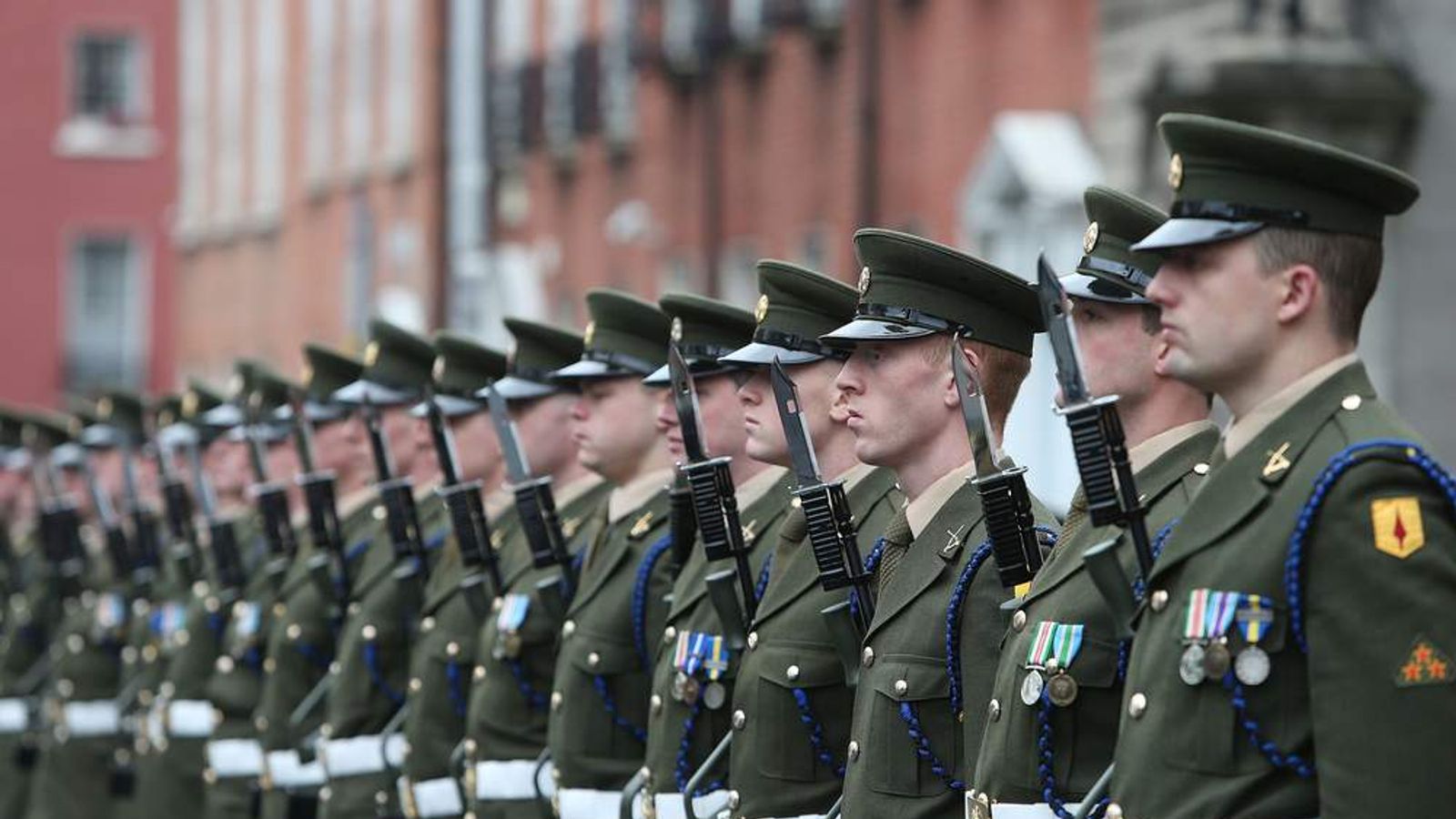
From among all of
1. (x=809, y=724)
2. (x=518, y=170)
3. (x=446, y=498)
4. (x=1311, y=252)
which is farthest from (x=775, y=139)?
(x=1311, y=252)

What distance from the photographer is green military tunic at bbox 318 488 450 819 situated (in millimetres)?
10117

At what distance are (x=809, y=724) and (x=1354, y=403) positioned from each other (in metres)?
2.21

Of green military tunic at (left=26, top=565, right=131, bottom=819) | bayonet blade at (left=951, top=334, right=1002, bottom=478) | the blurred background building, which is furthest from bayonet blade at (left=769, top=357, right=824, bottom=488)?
the blurred background building

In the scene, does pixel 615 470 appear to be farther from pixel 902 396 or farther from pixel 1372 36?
pixel 1372 36

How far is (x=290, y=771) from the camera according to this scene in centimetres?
1088

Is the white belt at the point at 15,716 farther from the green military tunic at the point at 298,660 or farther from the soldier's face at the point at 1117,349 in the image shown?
the soldier's face at the point at 1117,349

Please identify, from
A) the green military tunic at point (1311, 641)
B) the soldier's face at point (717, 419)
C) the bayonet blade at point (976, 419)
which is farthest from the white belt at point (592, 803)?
the green military tunic at point (1311, 641)

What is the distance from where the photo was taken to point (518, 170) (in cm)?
→ 3406

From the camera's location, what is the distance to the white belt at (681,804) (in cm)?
740

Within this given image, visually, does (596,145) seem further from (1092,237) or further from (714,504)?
(1092,237)

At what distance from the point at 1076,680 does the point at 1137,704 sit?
564 millimetres

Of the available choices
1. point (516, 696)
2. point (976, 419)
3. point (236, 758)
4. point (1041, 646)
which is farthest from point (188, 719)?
point (1041, 646)

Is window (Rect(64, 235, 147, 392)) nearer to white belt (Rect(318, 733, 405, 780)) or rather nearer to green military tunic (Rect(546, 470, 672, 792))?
white belt (Rect(318, 733, 405, 780))

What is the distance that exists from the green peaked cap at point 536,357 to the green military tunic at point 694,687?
1682 millimetres
